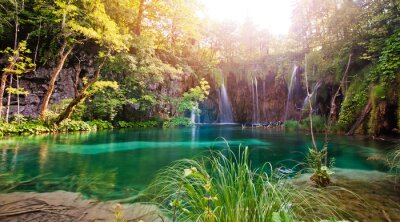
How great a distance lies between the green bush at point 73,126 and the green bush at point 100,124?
0.60m

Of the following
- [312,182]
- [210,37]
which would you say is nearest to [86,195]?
[312,182]

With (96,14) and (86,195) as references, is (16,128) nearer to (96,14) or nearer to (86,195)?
(96,14)

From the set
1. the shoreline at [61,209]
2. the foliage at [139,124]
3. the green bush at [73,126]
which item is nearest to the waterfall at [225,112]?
the foliage at [139,124]

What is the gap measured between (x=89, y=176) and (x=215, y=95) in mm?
20708

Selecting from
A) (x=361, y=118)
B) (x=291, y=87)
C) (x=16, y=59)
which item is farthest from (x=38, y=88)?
(x=291, y=87)

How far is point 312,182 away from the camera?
3525mm

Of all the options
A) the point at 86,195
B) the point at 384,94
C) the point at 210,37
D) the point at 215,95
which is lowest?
the point at 86,195

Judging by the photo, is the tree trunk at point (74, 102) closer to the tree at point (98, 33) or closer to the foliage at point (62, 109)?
the tree at point (98, 33)

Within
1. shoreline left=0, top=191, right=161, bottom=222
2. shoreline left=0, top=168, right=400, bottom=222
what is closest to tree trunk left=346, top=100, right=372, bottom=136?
shoreline left=0, top=168, right=400, bottom=222

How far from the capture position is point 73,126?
12.5m

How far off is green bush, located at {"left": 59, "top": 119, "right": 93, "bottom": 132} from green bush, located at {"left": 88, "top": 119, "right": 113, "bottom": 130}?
600 millimetres

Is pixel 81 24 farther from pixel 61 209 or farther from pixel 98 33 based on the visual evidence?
pixel 61 209

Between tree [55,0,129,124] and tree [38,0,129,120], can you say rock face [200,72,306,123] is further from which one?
tree [38,0,129,120]

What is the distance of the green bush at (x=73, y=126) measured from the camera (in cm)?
1205
